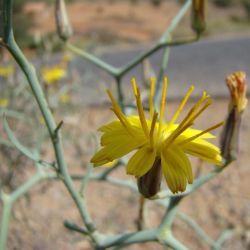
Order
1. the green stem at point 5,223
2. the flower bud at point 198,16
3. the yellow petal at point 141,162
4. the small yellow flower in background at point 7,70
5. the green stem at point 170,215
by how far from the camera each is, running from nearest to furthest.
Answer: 1. the yellow petal at point 141,162
2. the green stem at point 170,215
3. the green stem at point 5,223
4. the flower bud at point 198,16
5. the small yellow flower in background at point 7,70

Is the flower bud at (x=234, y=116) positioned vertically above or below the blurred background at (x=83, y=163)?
above

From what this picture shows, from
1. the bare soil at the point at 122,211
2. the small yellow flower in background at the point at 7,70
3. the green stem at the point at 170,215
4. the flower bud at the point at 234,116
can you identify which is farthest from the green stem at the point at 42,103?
the small yellow flower in background at the point at 7,70

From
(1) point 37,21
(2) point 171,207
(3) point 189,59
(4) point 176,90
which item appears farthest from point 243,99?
(1) point 37,21

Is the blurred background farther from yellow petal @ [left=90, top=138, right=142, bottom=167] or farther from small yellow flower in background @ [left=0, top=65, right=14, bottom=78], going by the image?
yellow petal @ [left=90, top=138, right=142, bottom=167]

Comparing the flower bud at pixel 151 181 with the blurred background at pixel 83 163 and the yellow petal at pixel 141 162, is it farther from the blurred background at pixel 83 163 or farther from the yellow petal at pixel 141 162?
the blurred background at pixel 83 163

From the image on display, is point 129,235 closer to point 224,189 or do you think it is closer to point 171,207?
point 171,207

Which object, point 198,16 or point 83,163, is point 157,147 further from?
point 83,163

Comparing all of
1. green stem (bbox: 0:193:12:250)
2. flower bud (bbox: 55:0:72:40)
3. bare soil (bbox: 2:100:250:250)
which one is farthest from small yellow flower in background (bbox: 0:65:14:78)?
green stem (bbox: 0:193:12:250)
